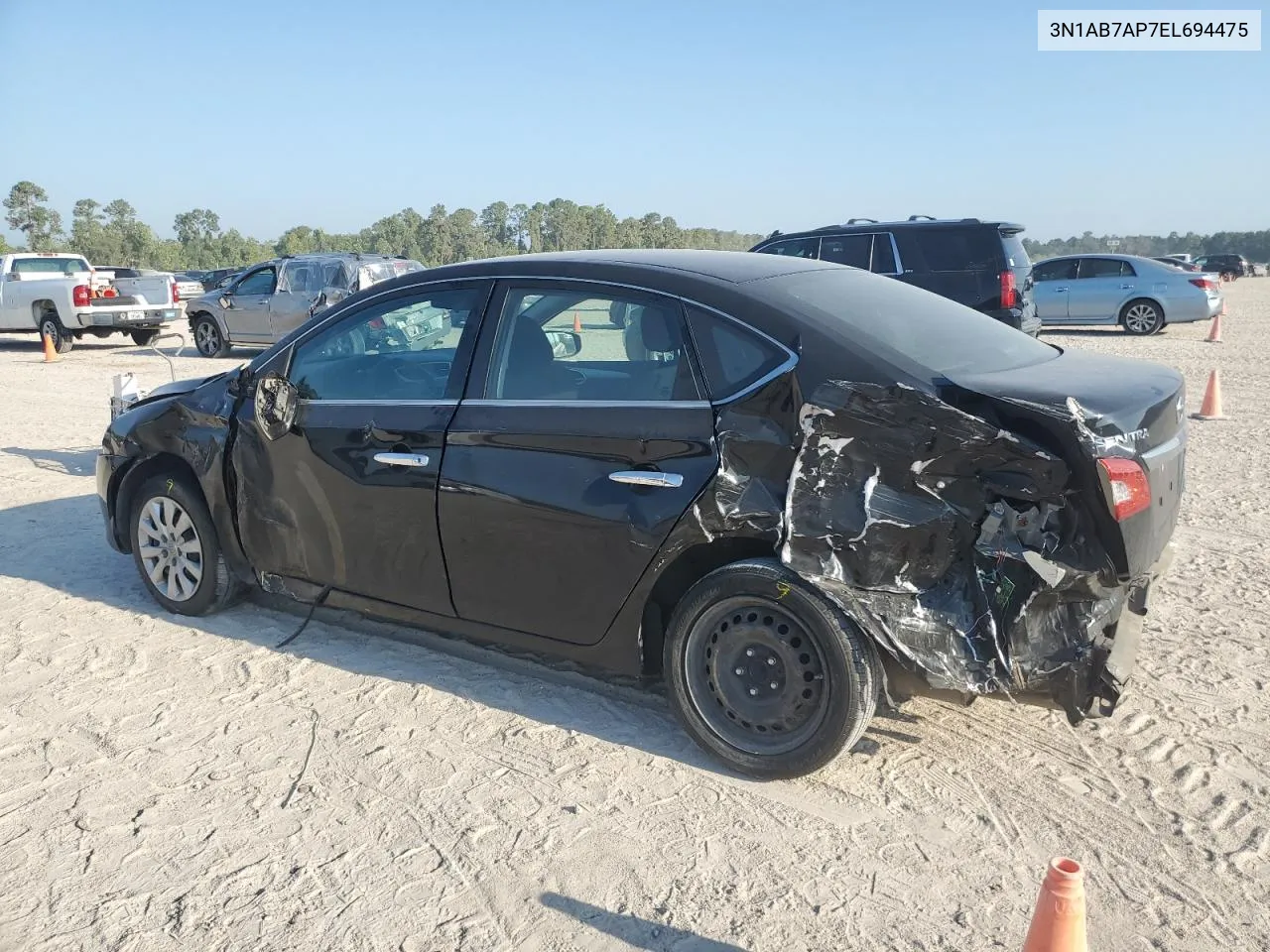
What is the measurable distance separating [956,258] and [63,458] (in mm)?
10688

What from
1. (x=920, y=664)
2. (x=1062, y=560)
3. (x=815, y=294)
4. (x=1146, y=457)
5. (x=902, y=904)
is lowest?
(x=902, y=904)

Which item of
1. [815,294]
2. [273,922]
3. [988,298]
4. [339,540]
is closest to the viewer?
[273,922]

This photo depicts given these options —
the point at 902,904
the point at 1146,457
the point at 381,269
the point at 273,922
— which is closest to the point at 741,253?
the point at 1146,457

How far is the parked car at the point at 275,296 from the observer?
17672 millimetres

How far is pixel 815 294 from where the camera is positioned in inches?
154

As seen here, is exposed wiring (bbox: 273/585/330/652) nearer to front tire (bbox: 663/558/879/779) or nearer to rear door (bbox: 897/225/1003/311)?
front tire (bbox: 663/558/879/779)

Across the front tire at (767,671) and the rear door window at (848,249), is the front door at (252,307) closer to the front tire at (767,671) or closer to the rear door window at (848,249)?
the rear door window at (848,249)

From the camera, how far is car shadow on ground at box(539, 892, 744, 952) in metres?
2.81

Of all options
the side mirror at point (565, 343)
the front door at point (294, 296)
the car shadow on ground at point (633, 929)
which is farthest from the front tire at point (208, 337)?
the car shadow on ground at point (633, 929)

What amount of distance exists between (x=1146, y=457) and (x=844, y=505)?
38.3 inches

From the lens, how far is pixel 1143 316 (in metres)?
20.4

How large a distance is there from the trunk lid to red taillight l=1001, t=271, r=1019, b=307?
33.6ft

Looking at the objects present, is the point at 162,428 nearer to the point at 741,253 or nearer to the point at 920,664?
the point at 741,253

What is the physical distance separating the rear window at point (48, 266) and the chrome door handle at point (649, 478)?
20664 mm
